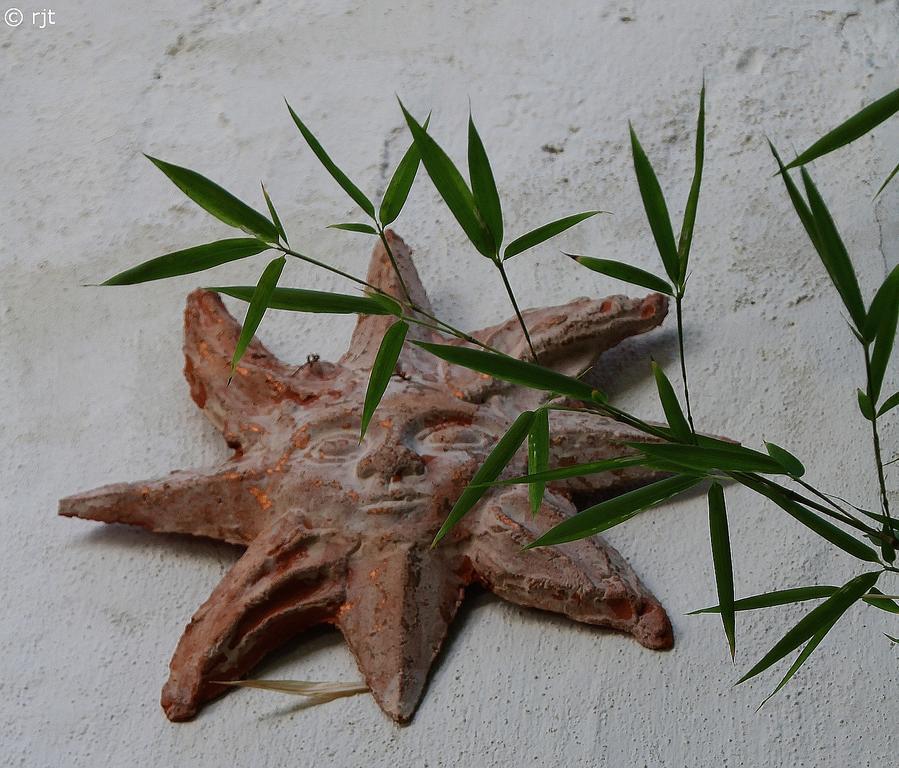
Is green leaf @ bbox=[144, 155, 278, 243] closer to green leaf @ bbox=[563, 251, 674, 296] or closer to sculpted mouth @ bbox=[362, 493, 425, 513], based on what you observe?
green leaf @ bbox=[563, 251, 674, 296]

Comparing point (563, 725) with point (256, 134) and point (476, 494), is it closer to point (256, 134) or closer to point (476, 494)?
point (476, 494)

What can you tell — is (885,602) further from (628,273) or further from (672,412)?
(628,273)

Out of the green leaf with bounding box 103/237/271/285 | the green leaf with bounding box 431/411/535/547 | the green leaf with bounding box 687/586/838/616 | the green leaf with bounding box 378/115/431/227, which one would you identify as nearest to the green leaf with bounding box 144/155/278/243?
the green leaf with bounding box 103/237/271/285

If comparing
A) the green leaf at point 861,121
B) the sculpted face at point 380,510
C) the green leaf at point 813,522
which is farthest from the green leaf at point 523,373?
the sculpted face at point 380,510

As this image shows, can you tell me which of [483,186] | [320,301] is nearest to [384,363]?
[320,301]

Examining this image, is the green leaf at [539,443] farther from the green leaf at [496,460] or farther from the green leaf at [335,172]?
the green leaf at [335,172]

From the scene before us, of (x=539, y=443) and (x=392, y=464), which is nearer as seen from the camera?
(x=539, y=443)
